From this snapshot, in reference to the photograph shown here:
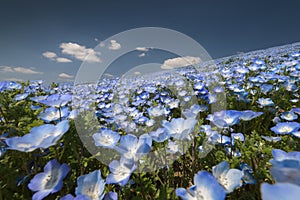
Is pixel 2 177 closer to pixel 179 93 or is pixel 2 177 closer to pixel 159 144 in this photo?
pixel 159 144

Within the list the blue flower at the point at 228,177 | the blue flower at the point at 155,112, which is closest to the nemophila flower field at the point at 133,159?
the blue flower at the point at 228,177

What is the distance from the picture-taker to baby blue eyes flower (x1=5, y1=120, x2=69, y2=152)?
101 cm

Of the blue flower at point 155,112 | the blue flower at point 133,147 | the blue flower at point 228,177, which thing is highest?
the blue flower at point 133,147

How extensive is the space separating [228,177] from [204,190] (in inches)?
9.4

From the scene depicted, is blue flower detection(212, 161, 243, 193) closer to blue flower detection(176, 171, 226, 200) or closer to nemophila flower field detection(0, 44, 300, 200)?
nemophila flower field detection(0, 44, 300, 200)

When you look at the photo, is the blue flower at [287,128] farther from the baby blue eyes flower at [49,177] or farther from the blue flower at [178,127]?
the baby blue eyes flower at [49,177]

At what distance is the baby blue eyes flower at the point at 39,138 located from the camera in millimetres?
1010

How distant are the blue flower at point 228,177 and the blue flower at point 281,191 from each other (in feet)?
1.63

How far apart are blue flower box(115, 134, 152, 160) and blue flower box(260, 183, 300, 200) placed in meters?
0.68

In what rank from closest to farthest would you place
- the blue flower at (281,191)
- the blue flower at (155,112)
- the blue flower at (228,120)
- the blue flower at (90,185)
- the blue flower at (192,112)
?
the blue flower at (281,191) → the blue flower at (90,185) → the blue flower at (228,120) → the blue flower at (192,112) → the blue flower at (155,112)

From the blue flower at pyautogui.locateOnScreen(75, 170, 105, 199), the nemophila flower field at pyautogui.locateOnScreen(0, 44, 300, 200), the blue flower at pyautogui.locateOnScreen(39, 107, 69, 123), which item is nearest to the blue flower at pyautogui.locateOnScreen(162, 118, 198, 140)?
the nemophila flower field at pyautogui.locateOnScreen(0, 44, 300, 200)

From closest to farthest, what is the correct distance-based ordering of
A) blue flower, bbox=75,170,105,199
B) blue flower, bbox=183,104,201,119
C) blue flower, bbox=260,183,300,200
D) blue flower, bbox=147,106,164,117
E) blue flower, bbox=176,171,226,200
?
blue flower, bbox=260,183,300,200
blue flower, bbox=176,171,226,200
blue flower, bbox=75,170,105,199
blue flower, bbox=183,104,201,119
blue flower, bbox=147,106,164,117

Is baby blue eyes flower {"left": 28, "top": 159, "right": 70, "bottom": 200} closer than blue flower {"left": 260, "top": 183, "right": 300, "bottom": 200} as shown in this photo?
No

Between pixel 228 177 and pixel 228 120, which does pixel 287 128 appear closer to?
pixel 228 120
